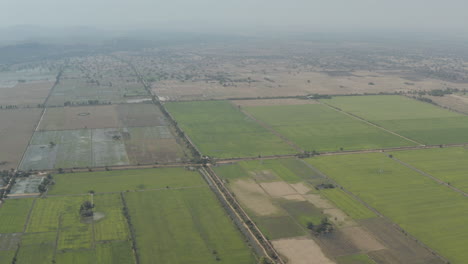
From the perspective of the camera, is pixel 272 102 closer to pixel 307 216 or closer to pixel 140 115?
pixel 140 115

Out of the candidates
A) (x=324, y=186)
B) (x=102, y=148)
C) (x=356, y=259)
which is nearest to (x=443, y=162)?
(x=324, y=186)

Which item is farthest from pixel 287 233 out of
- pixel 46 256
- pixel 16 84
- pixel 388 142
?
pixel 16 84

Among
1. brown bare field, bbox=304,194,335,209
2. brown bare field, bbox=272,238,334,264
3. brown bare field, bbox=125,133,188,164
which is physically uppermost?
brown bare field, bbox=125,133,188,164

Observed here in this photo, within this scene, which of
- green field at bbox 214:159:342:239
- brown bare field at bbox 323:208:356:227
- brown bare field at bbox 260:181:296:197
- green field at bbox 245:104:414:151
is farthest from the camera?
green field at bbox 245:104:414:151

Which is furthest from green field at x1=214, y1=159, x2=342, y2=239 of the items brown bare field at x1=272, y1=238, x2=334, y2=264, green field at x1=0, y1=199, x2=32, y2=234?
green field at x1=0, y1=199, x2=32, y2=234

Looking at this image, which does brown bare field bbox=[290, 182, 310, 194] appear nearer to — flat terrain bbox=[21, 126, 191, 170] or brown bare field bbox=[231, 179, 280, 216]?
brown bare field bbox=[231, 179, 280, 216]

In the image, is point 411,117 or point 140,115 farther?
point 411,117

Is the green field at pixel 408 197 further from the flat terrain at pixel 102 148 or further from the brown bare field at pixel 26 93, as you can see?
the brown bare field at pixel 26 93
